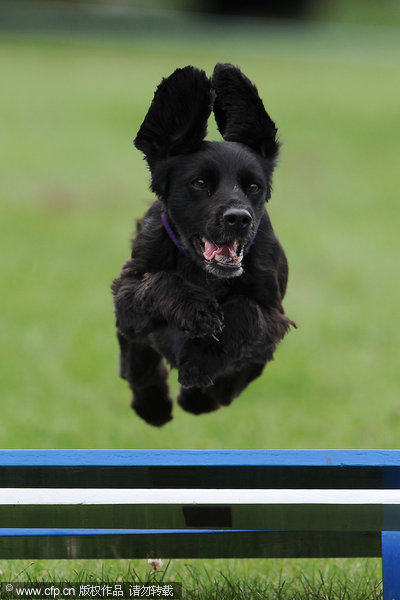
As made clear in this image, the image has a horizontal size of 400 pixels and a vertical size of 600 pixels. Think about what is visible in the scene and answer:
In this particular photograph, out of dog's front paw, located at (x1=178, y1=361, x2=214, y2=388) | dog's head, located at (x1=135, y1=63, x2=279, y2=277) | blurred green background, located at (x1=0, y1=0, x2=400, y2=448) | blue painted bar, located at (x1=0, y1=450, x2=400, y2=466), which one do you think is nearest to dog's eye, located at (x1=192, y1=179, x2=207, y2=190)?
dog's head, located at (x1=135, y1=63, x2=279, y2=277)

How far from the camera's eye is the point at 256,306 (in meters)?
3.25

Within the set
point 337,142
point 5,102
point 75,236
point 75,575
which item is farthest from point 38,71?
point 75,575

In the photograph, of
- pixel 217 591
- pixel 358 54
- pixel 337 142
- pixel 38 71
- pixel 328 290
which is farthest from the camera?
pixel 358 54

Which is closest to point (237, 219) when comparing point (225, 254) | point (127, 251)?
point (225, 254)

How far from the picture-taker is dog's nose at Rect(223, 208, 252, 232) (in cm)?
296

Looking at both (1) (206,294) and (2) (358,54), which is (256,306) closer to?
(1) (206,294)

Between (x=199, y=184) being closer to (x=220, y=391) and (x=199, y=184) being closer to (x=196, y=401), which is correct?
(x=220, y=391)

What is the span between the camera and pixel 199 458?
3168mm

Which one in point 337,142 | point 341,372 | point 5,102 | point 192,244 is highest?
point 5,102

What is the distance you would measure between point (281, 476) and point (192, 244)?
75 centimetres

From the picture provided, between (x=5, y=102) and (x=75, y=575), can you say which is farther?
(x=5, y=102)

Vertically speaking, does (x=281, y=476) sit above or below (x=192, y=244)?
below

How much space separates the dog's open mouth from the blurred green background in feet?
1.13

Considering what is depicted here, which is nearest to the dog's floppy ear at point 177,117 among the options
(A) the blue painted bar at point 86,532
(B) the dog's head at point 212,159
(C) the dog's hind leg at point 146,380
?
(B) the dog's head at point 212,159
